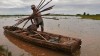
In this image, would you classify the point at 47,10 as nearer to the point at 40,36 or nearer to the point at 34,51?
the point at 40,36

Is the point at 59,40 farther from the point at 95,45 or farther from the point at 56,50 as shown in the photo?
the point at 95,45

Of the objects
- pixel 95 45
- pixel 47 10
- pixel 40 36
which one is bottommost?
pixel 95 45

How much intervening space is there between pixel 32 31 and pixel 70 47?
6.05 m

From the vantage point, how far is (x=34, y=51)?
1348 centimetres

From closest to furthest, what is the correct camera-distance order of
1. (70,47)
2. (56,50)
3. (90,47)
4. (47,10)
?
(70,47)
(56,50)
(90,47)
(47,10)

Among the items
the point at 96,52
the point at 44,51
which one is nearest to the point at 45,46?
the point at 44,51

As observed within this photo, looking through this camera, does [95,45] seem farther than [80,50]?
Yes

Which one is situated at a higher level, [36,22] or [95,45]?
[36,22]

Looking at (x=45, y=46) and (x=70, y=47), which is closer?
(x=70, y=47)

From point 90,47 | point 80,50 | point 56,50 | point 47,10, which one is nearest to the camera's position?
point 56,50

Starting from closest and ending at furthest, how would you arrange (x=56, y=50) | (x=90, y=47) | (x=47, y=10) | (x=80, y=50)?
(x=56, y=50) < (x=80, y=50) < (x=90, y=47) < (x=47, y=10)

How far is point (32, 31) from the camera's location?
659 inches

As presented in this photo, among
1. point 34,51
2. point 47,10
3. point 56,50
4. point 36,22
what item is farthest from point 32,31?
point 56,50

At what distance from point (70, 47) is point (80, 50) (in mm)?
2199
